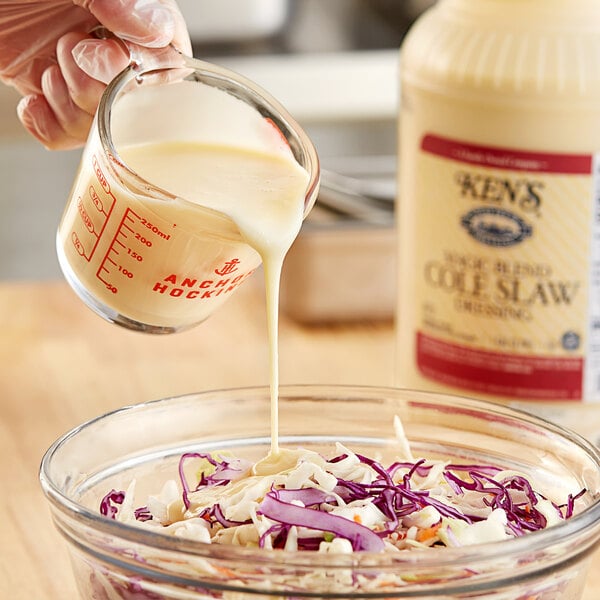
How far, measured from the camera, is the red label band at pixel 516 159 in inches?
44.5

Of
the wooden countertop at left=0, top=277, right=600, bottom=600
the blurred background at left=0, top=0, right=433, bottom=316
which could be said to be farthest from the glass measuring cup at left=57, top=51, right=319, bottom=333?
the blurred background at left=0, top=0, right=433, bottom=316

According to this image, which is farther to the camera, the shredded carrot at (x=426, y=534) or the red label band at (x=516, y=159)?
the red label band at (x=516, y=159)

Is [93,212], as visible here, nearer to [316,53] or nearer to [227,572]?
[227,572]

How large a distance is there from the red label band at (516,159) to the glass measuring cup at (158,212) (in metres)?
0.25

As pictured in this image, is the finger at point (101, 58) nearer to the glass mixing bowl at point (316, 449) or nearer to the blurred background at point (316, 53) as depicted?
the glass mixing bowl at point (316, 449)

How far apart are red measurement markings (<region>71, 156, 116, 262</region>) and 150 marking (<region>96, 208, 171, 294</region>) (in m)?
0.01

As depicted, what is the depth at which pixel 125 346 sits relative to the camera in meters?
1.55

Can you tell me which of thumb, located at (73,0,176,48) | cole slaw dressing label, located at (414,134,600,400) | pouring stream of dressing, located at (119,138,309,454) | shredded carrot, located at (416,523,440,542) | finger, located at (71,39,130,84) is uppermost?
thumb, located at (73,0,176,48)

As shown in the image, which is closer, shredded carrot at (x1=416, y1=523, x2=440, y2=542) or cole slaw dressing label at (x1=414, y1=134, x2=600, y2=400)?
shredded carrot at (x1=416, y1=523, x2=440, y2=542)

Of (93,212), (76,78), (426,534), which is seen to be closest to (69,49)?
(76,78)

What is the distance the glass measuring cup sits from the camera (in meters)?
0.83

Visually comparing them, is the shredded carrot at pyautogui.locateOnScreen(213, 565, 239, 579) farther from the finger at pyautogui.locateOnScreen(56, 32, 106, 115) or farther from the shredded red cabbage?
the finger at pyautogui.locateOnScreen(56, 32, 106, 115)

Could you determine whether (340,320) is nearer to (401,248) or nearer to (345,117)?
(401,248)

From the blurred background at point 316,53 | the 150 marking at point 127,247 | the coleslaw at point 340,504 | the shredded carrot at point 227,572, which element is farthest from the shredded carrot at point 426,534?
the blurred background at point 316,53
